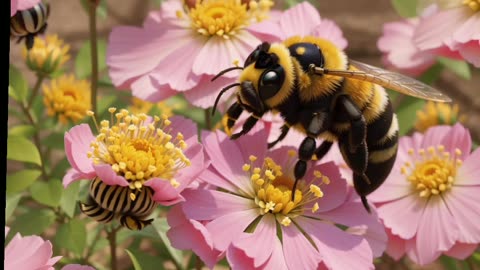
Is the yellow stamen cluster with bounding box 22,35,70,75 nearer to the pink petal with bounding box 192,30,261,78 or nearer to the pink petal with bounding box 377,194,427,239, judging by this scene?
the pink petal with bounding box 192,30,261,78

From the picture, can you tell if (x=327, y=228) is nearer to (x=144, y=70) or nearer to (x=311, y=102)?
(x=311, y=102)

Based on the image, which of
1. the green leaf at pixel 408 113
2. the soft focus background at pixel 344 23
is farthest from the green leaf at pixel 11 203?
the soft focus background at pixel 344 23

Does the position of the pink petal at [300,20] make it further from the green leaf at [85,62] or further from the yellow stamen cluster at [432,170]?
the green leaf at [85,62]

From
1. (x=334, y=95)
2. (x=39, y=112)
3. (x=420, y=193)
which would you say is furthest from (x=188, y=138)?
(x=39, y=112)

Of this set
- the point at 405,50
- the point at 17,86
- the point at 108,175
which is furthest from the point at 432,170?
the point at 17,86

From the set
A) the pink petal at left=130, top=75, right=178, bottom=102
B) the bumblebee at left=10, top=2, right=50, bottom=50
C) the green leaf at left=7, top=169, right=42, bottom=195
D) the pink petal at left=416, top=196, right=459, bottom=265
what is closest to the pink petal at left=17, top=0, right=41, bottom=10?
the bumblebee at left=10, top=2, right=50, bottom=50
